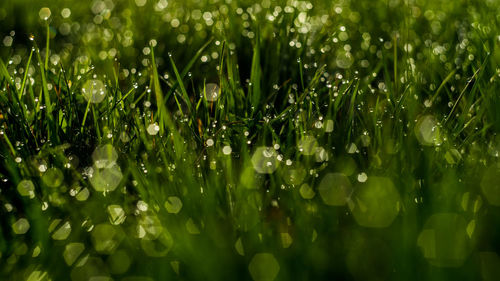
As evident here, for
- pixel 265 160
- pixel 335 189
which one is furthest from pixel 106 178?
pixel 335 189

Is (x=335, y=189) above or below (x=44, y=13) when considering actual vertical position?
above

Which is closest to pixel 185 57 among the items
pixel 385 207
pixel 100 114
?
pixel 100 114

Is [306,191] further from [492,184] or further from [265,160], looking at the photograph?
[492,184]

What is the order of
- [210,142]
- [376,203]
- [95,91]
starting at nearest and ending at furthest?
1. [376,203]
2. [210,142]
3. [95,91]

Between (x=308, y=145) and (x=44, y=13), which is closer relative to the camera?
(x=308, y=145)

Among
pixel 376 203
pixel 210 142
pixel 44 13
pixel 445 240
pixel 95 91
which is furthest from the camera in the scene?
pixel 44 13
